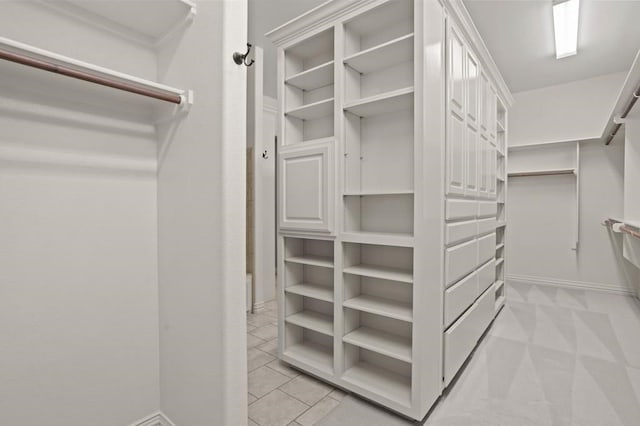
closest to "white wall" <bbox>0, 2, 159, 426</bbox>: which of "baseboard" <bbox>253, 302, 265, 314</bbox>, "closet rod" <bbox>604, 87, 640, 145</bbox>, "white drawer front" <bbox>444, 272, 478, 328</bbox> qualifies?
"white drawer front" <bbox>444, 272, 478, 328</bbox>

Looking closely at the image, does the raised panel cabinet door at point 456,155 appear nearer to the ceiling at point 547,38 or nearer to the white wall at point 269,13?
the ceiling at point 547,38

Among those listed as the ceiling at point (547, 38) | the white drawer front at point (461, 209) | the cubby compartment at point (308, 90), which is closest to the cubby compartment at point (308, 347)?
the white drawer front at point (461, 209)

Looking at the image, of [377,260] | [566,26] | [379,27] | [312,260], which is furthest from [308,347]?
[566,26]

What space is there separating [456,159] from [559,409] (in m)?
1.64

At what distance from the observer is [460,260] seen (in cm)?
212

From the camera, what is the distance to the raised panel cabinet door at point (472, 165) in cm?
228

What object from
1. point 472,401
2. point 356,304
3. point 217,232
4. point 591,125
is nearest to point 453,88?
point 356,304

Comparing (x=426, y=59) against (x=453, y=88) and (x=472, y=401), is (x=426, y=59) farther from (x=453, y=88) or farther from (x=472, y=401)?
(x=472, y=401)

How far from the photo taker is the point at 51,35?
1.20 m

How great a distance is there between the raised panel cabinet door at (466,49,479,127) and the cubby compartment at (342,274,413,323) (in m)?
1.35

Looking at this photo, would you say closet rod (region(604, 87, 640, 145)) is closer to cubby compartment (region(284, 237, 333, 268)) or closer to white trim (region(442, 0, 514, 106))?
white trim (region(442, 0, 514, 106))

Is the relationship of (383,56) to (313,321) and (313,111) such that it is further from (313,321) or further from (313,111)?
(313,321)

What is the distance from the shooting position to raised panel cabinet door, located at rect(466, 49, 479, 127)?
2.29 m

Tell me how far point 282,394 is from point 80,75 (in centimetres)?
198
